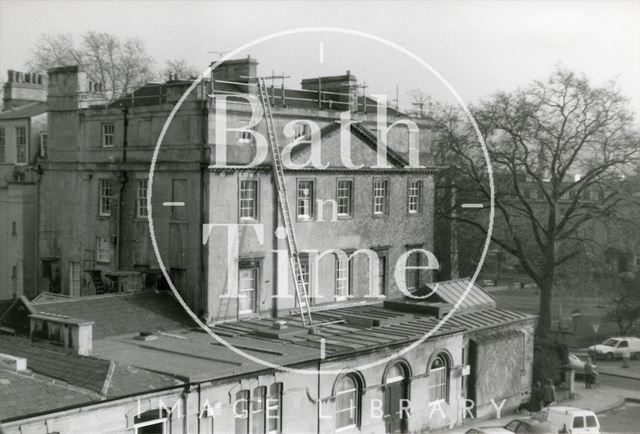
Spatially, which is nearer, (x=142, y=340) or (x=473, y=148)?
(x=142, y=340)

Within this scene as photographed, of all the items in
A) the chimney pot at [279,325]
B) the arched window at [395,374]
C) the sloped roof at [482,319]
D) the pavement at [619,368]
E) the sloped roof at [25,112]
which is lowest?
the pavement at [619,368]

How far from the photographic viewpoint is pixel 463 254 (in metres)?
55.1

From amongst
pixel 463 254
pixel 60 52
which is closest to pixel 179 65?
pixel 60 52

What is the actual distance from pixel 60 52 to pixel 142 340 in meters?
35.3

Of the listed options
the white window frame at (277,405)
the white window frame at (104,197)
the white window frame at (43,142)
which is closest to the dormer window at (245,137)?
the white window frame at (104,197)

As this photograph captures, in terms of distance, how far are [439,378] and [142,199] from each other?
13296mm

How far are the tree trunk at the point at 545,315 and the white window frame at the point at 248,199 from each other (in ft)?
60.2

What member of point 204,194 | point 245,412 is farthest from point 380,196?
point 245,412

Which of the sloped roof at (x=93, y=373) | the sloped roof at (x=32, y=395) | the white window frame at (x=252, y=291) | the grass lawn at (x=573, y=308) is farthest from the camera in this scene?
the grass lawn at (x=573, y=308)

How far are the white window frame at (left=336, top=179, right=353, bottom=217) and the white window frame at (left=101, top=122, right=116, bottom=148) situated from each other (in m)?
9.30

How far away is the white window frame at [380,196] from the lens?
1571 inches

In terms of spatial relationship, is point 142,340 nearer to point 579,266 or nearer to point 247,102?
point 247,102

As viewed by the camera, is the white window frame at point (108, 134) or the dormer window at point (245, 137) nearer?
the dormer window at point (245, 137)

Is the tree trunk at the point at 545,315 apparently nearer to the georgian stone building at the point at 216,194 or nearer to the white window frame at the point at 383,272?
the georgian stone building at the point at 216,194
